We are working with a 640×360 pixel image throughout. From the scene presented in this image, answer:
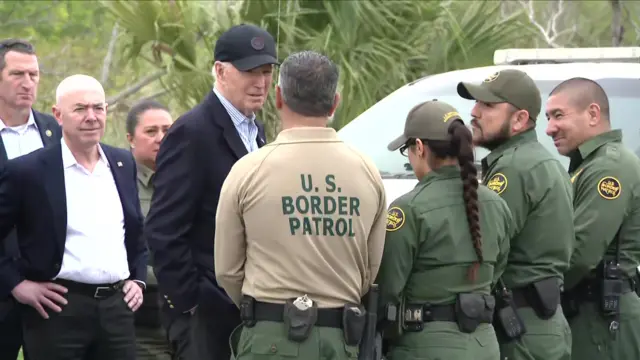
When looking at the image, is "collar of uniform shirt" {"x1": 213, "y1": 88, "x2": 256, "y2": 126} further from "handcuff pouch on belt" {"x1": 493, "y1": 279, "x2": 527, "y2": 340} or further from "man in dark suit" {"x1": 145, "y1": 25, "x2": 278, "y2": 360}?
"handcuff pouch on belt" {"x1": 493, "y1": 279, "x2": 527, "y2": 340}

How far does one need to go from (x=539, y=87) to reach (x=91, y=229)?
9.38 ft

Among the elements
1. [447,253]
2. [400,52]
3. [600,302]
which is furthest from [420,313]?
[400,52]

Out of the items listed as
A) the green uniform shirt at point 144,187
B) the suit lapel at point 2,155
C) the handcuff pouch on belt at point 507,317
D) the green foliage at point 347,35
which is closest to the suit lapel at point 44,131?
the suit lapel at point 2,155

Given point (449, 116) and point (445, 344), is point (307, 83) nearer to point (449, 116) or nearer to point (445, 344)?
point (449, 116)

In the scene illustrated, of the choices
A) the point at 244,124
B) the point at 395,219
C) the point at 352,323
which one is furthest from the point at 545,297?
the point at 244,124

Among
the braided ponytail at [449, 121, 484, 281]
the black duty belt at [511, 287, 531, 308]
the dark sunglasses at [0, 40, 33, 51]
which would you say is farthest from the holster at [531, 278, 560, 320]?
the dark sunglasses at [0, 40, 33, 51]

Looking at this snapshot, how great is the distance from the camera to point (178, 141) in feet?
13.9

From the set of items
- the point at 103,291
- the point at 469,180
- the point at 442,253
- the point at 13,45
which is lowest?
the point at 103,291

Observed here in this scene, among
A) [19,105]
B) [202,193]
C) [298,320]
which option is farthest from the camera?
[19,105]

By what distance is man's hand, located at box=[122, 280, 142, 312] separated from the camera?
475cm

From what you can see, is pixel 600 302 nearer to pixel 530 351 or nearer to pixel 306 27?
pixel 530 351

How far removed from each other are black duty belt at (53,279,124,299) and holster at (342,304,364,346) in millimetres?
1332

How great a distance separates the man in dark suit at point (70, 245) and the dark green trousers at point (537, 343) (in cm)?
162

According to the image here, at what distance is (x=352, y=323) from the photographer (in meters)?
3.73
